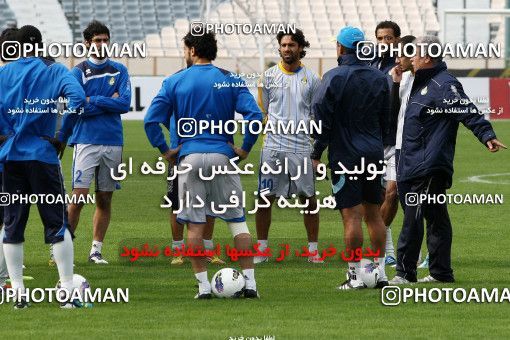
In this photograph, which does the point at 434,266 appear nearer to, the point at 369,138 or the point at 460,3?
the point at 369,138

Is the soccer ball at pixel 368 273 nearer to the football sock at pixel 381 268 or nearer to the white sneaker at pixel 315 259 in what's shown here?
the football sock at pixel 381 268

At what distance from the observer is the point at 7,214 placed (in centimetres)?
867

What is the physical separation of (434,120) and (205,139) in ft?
6.41

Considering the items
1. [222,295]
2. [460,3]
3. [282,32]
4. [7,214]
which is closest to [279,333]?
[222,295]

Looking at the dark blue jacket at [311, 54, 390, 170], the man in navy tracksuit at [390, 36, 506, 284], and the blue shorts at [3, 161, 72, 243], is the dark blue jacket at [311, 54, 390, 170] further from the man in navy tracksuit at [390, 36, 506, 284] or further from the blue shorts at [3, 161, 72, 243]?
the blue shorts at [3, 161, 72, 243]

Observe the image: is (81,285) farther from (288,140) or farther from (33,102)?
(288,140)

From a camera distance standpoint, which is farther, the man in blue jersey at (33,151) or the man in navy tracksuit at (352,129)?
the man in navy tracksuit at (352,129)

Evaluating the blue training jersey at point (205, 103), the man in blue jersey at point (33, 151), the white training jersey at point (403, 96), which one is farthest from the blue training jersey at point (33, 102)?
the white training jersey at point (403, 96)

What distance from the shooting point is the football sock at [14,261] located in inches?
339

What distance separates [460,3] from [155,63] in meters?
12.4

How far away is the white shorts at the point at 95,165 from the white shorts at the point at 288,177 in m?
1.46

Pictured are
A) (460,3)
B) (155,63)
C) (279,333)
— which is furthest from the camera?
(460,3)

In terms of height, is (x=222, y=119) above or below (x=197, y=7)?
below

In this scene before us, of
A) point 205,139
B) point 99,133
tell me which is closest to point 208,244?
point 99,133
